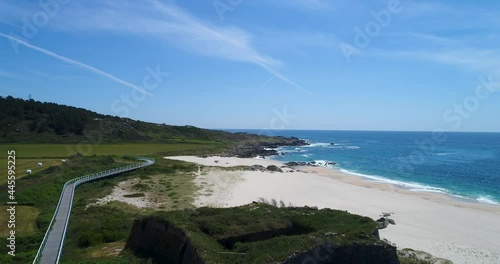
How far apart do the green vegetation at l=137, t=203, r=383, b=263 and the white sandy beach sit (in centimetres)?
747

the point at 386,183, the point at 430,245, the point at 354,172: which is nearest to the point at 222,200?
the point at 430,245

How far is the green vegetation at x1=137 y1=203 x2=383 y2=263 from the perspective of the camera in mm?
14531

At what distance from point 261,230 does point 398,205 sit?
22.8m

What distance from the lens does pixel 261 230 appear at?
1764 cm

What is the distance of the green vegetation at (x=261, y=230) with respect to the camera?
1453 centimetres

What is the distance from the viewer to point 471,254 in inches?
872

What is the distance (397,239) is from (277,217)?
1023cm

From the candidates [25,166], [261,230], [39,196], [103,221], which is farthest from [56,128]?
[261,230]

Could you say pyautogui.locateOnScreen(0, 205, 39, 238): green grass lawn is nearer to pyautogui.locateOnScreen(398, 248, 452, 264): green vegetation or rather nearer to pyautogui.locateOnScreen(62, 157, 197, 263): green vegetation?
pyautogui.locateOnScreen(62, 157, 197, 263): green vegetation

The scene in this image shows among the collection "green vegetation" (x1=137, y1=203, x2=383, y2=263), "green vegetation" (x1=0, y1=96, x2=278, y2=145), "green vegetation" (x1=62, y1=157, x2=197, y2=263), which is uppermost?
"green vegetation" (x1=0, y1=96, x2=278, y2=145)

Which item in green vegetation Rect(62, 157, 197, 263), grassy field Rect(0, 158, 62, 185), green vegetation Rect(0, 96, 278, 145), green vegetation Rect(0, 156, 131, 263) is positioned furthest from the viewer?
green vegetation Rect(0, 96, 278, 145)

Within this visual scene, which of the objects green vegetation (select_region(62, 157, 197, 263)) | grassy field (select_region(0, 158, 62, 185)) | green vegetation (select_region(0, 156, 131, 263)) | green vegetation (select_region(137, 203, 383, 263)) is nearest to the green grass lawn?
green vegetation (select_region(0, 156, 131, 263))

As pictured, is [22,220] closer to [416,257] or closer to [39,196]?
[39,196]

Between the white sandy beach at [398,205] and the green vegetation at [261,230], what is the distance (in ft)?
24.5
